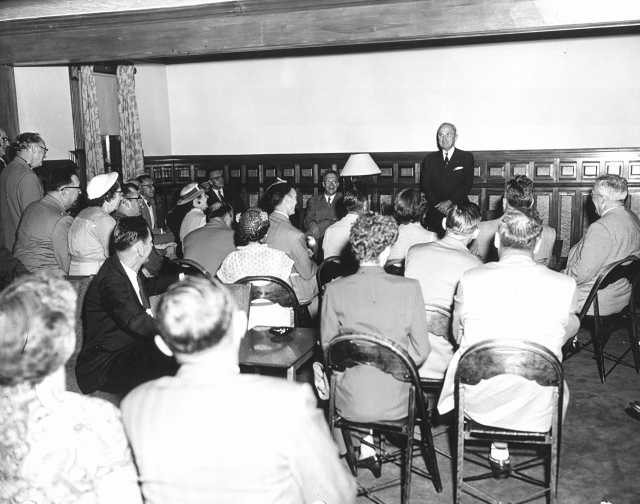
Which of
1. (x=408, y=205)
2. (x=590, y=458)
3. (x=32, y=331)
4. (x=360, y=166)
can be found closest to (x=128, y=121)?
(x=360, y=166)

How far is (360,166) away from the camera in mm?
7930

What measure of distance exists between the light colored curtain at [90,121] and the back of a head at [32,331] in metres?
6.71

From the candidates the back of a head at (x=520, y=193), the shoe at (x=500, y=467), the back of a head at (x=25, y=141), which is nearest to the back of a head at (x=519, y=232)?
the shoe at (x=500, y=467)

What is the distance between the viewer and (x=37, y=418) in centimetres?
158

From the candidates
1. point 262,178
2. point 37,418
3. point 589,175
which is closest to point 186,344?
point 37,418

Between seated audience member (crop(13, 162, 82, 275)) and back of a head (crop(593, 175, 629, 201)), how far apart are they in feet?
12.7

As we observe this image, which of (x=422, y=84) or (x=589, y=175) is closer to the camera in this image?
(x=589, y=175)

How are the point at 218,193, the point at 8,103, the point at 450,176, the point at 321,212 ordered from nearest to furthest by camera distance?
the point at 8,103
the point at 450,176
the point at 321,212
the point at 218,193

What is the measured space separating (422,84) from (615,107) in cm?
240

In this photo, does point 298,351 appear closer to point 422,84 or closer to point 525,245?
point 525,245

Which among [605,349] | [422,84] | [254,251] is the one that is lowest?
[605,349]

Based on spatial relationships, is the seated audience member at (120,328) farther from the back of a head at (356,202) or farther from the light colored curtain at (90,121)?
the light colored curtain at (90,121)

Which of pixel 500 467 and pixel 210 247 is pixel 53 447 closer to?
pixel 500 467

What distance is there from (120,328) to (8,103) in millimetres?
4373
